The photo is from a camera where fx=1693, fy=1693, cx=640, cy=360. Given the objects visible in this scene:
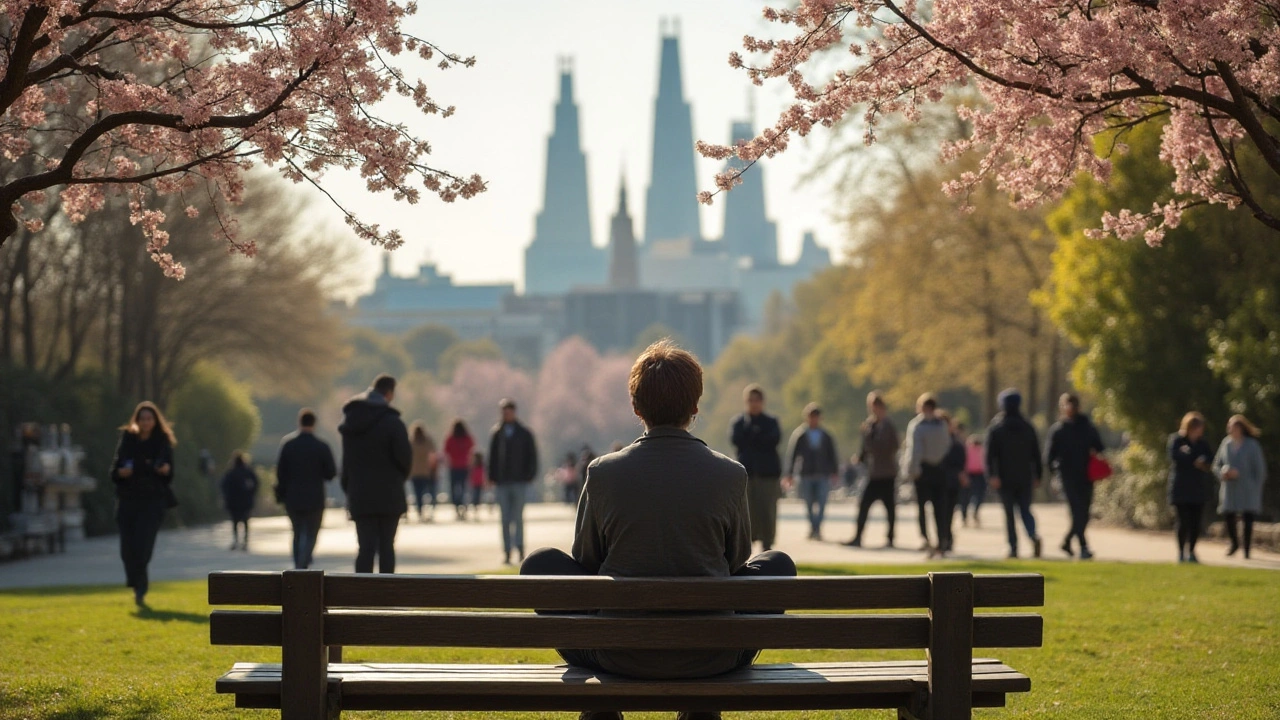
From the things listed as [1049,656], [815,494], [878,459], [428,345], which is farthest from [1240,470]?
[428,345]

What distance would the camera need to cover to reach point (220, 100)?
8.76m

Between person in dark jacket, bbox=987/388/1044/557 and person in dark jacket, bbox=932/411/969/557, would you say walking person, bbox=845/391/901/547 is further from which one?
person in dark jacket, bbox=987/388/1044/557

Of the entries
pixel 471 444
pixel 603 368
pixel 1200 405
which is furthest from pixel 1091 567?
pixel 603 368

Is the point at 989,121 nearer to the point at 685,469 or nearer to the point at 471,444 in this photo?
the point at 685,469

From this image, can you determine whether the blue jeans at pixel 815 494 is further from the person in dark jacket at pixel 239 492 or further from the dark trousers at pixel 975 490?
the person in dark jacket at pixel 239 492

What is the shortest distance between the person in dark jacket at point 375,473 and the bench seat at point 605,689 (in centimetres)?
700

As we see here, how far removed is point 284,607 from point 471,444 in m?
25.3

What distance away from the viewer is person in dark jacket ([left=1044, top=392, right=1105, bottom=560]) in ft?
60.9

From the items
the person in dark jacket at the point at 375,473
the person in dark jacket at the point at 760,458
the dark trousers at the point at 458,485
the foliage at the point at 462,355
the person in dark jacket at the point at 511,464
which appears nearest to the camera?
the person in dark jacket at the point at 375,473

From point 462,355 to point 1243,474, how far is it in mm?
148415

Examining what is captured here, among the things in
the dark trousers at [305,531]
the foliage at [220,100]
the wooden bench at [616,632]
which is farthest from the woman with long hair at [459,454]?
the wooden bench at [616,632]

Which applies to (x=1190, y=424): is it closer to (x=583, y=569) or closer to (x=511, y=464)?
(x=511, y=464)

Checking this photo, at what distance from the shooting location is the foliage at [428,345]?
576 ft

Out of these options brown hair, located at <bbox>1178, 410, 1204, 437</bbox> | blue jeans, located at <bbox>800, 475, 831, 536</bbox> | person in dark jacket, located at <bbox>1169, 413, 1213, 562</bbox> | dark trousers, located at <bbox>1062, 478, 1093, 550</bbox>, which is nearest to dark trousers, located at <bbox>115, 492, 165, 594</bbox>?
dark trousers, located at <bbox>1062, 478, 1093, 550</bbox>
